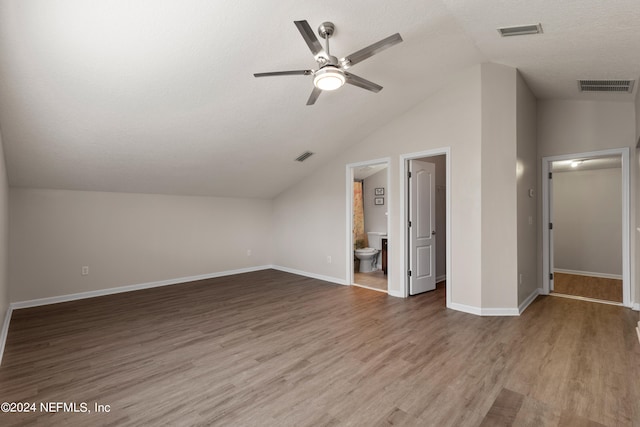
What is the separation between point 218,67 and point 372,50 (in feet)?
5.15

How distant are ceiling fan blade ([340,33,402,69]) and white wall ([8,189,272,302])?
4601 mm

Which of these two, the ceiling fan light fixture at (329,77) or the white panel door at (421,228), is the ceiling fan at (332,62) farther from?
the white panel door at (421,228)

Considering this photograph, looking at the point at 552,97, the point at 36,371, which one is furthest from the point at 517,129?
the point at 36,371

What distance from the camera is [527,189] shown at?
4.24 m

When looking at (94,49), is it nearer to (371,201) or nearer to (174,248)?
(174,248)

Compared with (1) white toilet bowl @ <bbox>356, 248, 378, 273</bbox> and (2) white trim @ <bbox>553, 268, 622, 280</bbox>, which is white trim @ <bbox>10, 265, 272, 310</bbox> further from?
(2) white trim @ <bbox>553, 268, 622, 280</bbox>

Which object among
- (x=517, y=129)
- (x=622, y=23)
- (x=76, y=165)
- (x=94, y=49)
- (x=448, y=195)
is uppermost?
(x=622, y=23)

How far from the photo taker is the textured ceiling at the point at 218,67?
237 centimetres

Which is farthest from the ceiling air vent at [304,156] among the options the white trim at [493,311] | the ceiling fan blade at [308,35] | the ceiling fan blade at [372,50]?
the white trim at [493,311]

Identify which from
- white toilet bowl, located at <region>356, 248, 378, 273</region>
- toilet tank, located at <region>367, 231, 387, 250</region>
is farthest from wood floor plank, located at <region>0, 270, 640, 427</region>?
toilet tank, located at <region>367, 231, 387, 250</region>

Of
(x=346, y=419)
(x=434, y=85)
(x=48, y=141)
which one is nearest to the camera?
(x=346, y=419)

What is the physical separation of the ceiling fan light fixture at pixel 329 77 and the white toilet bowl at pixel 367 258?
444 centimetres

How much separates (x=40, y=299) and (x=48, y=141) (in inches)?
98.2

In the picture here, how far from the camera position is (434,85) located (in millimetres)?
4137
